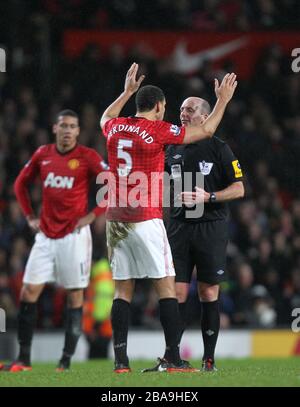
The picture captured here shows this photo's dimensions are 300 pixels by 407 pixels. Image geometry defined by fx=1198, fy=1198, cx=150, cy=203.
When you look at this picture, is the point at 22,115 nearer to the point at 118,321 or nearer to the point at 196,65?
the point at 196,65

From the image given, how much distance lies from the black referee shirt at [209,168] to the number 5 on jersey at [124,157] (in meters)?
0.90

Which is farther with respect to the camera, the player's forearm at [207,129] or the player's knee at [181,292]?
the player's knee at [181,292]

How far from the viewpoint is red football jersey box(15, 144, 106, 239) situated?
11.2m

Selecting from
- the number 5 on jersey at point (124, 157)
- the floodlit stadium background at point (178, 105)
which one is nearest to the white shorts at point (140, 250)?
the number 5 on jersey at point (124, 157)

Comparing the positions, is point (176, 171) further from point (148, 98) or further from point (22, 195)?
point (22, 195)

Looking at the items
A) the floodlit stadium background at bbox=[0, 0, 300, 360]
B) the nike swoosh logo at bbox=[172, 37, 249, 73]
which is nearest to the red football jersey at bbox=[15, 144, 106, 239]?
the floodlit stadium background at bbox=[0, 0, 300, 360]

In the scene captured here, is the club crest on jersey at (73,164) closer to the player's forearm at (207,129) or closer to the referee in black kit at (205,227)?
the referee in black kit at (205,227)

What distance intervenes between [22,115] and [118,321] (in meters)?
9.21

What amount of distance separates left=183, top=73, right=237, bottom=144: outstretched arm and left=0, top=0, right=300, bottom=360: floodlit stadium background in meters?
6.26

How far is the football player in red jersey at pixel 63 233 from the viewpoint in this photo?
440 inches

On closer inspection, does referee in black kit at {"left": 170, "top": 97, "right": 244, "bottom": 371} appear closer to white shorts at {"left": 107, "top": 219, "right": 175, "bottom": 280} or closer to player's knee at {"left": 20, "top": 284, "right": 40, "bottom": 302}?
white shorts at {"left": 107, "top": 219, "right": 175, "bottom": 280}

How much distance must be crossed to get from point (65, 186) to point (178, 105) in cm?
760

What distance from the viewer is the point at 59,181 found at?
11.2 m
